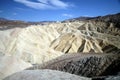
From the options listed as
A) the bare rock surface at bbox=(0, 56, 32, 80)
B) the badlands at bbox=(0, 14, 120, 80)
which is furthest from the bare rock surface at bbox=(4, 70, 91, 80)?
the bare rock surface at bbox=(0, 56, 32, 80)

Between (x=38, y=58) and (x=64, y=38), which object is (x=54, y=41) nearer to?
(x=64, y=38)

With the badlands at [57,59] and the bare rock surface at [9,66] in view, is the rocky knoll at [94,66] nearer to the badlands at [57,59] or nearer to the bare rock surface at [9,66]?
the badlands at [57,59]

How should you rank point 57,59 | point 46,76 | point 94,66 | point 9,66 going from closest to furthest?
point 46,76 < point 94,66 < point 9,66 < point 57,59

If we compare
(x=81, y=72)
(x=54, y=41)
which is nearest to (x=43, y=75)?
(x=81, y=72)

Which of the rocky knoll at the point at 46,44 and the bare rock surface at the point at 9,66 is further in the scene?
the rocky knoll at the point at 46,44

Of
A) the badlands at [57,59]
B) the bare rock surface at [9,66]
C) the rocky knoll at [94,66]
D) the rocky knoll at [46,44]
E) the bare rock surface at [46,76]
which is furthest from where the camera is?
the rocky knoll at [46,44]

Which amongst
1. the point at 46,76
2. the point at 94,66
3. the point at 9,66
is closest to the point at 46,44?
the point at 9,66

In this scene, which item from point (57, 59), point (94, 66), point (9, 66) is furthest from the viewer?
point (57, 59)

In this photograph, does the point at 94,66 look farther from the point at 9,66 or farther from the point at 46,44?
the point at 46,44

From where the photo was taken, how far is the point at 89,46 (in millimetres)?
47062

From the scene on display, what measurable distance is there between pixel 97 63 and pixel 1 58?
41.0ft

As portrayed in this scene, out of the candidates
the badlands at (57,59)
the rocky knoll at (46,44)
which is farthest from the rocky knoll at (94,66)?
the rocky knoll at (46,44)

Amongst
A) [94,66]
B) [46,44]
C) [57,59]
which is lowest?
[57,59]

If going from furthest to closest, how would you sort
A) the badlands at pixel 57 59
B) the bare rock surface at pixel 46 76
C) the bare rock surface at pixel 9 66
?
1. the bare rock surface at pixel 9 66
2. the badlands at pixel 57 59
3. the bare rock surface at pixel 46 76
